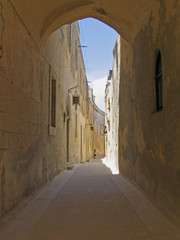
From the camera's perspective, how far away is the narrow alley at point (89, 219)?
301 centimetres

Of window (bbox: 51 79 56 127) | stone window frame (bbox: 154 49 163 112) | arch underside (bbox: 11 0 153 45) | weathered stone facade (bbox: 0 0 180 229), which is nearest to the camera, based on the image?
weathered stone facade (bbox: 0 0 180 229)

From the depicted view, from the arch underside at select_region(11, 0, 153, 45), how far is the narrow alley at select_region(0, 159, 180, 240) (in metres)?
3.22

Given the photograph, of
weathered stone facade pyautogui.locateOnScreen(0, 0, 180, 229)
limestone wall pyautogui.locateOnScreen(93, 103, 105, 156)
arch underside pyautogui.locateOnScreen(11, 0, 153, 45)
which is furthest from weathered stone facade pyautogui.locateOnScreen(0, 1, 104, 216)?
limestone wall pyautogui.locateOnScreen(93, 103, 105, 156)

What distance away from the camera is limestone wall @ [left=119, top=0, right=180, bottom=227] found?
3.29 metres

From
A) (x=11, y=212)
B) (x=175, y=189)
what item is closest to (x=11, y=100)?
(x=11, y=212)

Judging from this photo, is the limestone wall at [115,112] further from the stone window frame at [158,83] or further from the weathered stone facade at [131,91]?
the stone window frame at [158,83]

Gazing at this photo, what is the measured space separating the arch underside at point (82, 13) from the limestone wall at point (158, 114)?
16.3 inches

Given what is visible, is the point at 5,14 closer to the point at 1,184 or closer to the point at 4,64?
the point at 4,64

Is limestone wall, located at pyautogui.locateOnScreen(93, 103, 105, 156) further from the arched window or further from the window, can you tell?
the arched window

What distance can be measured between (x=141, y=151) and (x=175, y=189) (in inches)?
83.6

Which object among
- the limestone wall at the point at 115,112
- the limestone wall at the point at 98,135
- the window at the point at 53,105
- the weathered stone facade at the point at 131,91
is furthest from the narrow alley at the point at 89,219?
the limestone wall at the point at 98,135

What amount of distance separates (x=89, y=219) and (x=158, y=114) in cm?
190

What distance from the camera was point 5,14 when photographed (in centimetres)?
360

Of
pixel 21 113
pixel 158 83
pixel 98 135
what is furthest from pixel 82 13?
pixel 98 135
